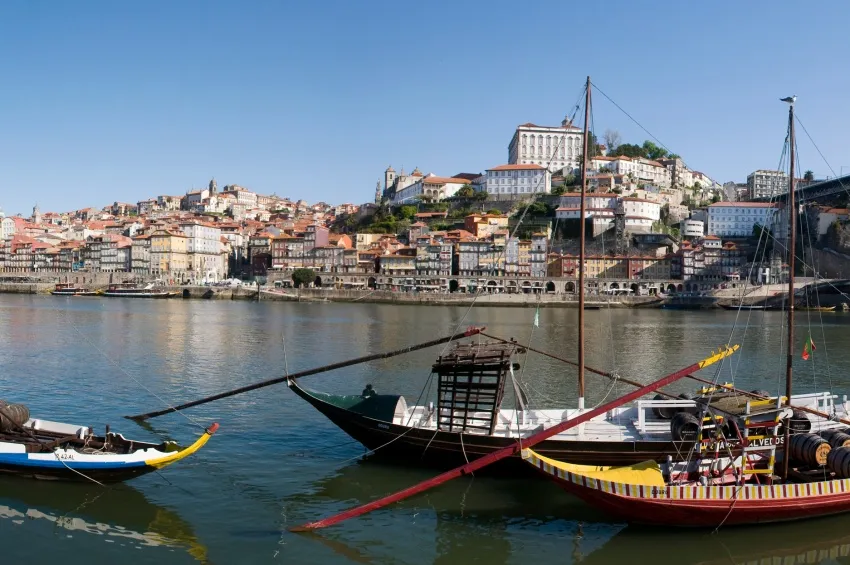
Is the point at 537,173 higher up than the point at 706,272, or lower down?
higher up

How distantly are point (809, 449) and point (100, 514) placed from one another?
1121 cm

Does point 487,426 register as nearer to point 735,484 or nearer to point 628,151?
point 735,484

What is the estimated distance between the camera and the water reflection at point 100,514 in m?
9.84

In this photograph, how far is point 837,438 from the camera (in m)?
11.4

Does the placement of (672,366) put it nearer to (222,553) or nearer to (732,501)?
(732,501)

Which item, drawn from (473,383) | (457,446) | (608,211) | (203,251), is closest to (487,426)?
(457,446)

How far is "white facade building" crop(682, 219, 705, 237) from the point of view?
340 feet

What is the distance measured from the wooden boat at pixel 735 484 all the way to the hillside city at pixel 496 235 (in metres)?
71.5

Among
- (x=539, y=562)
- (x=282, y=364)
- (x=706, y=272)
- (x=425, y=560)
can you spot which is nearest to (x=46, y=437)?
(x=425, y=560)

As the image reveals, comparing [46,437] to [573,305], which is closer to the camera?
[46,437]

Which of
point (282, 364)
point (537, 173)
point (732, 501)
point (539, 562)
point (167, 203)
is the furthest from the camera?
point (167, 203)

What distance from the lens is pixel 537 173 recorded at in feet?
370

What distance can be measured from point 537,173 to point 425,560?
10711cm

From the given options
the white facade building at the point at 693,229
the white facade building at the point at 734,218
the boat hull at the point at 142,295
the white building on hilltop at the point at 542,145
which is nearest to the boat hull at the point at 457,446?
the boat hull at the point at 142,295
